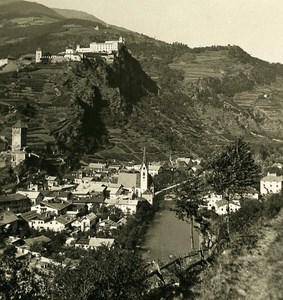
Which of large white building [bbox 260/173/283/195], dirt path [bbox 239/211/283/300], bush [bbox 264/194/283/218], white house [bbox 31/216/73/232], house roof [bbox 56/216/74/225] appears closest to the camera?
dirt path [bbox 239/211/283/300]

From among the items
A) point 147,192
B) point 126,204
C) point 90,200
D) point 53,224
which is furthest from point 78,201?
point 147,192

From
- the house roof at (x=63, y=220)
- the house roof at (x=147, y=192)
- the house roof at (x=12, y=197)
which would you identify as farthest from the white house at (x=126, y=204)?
the house roof at (x=12, y=197)

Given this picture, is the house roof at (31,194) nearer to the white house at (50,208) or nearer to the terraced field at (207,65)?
the white house at (50,208)

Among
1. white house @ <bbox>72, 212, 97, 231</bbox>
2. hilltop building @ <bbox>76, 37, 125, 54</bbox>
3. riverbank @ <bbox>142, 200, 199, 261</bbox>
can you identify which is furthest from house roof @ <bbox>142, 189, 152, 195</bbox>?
hilltop building @ <bbox>76, 37, 125, 54</bbox>

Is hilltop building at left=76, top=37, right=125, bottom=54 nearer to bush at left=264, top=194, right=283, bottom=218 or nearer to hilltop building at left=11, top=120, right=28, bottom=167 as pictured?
hilltop building at left=11, top=120, right=28, bottom=167

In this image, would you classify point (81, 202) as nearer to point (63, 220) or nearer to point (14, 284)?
point (63, 220)
